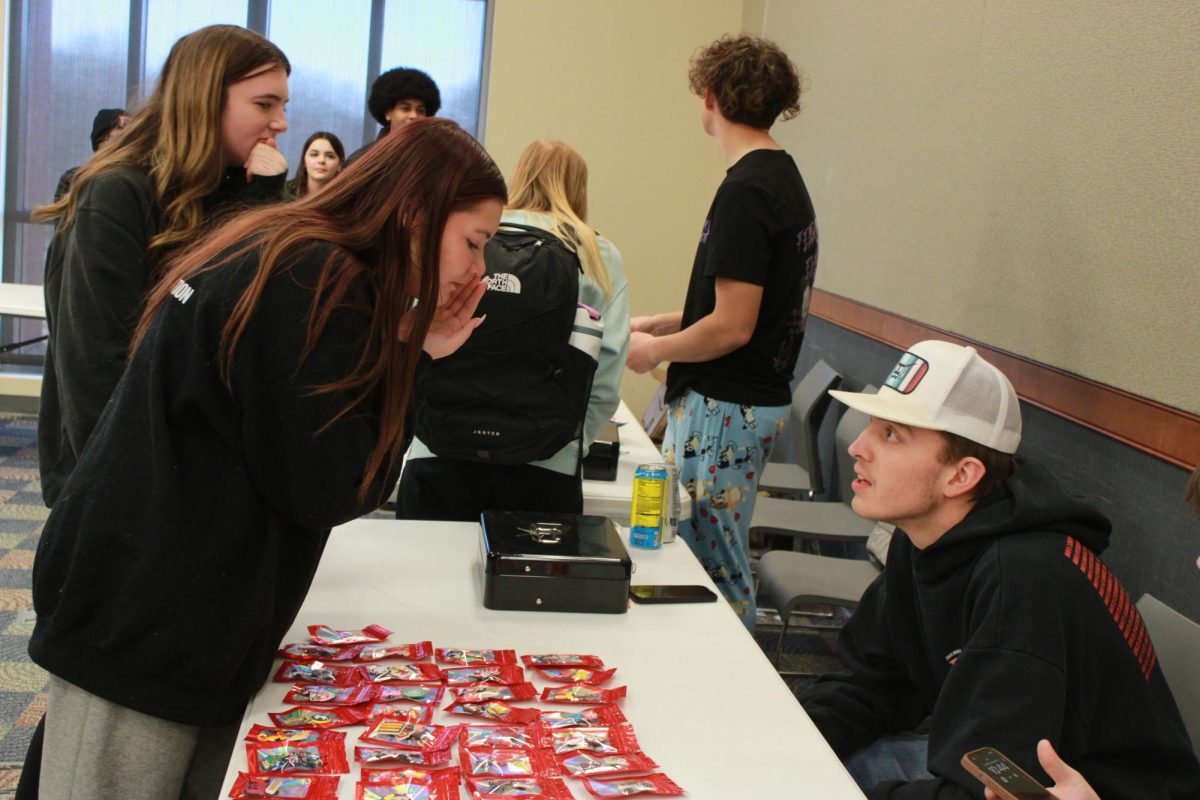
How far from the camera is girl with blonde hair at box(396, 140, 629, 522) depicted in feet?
7.77

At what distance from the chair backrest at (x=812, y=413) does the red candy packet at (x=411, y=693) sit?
110 inches

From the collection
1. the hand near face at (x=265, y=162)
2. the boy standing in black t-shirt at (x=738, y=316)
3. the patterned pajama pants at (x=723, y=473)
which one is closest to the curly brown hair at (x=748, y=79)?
the boy standing in black t-shirt at (x=738, y=316)

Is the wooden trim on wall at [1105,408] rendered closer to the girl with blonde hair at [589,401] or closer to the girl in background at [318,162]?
the girl with blonde hair at [589,401]

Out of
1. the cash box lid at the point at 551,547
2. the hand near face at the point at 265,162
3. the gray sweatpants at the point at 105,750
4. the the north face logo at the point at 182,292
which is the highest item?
the hand near face at the point at 265,162

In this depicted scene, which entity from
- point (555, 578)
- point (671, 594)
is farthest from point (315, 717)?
point (671, 594)

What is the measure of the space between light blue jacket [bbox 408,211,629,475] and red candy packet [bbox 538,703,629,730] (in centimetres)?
103

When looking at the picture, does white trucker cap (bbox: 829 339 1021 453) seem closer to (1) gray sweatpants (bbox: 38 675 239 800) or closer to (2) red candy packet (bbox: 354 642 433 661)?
(2) red candy packet (bbox: 354 642 433 661)

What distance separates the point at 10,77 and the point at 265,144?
519cm

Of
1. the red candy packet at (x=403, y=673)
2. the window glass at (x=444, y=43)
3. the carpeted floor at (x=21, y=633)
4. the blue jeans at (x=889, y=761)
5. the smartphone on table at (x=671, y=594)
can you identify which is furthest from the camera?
the window glass at (x=444, y=43)

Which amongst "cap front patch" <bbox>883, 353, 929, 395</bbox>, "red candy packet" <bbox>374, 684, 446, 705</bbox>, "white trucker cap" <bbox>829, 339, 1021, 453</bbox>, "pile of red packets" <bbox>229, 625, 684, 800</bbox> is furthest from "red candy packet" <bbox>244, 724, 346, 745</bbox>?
"cap front patch" <bbox>883, 353, 929, 395</bbox>

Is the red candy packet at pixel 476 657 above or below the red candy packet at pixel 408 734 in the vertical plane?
below

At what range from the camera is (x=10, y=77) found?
6.30m

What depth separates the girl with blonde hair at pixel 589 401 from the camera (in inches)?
93.3

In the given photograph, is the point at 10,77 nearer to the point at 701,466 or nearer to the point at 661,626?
the point at 701,466
